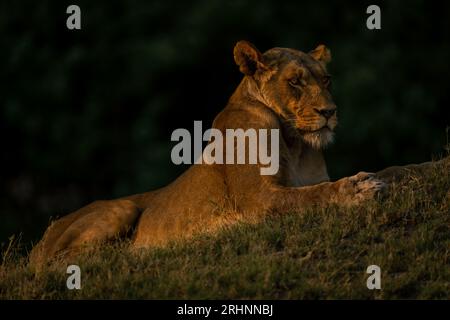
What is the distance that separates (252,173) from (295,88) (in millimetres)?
848

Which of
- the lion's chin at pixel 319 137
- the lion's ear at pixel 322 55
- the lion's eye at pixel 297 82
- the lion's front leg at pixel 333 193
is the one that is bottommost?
the lion's front leg at pixel 333 193

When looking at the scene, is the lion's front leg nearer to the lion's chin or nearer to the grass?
the grass

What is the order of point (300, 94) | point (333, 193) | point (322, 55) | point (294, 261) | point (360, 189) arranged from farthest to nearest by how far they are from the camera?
point (322, 55)
point (300, 94)
point (333, 193)
point (360, 189)
point (294, 261)

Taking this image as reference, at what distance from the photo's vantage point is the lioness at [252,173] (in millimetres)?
8273

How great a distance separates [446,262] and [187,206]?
2.64 metres

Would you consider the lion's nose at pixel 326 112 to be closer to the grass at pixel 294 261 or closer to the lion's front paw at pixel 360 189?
the grass at pixel 294 261

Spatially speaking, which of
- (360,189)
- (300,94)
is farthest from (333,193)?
(300,94)

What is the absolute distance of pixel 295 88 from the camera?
28.2 ft

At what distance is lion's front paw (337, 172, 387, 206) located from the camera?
7.42m

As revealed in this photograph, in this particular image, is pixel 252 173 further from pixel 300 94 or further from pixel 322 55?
pixel 322 55

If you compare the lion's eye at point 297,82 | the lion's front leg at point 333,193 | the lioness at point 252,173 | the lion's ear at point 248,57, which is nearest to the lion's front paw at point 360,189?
the lion's front leg at point 333,193

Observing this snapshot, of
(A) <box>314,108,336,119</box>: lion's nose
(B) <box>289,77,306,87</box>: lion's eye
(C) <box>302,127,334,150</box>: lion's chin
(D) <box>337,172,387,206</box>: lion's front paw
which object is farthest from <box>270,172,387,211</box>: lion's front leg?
(B) <box>289,77,306,87</box>: lion's eye

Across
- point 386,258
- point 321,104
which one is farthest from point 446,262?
point 321,104

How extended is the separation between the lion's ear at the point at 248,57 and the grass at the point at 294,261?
1.66m
